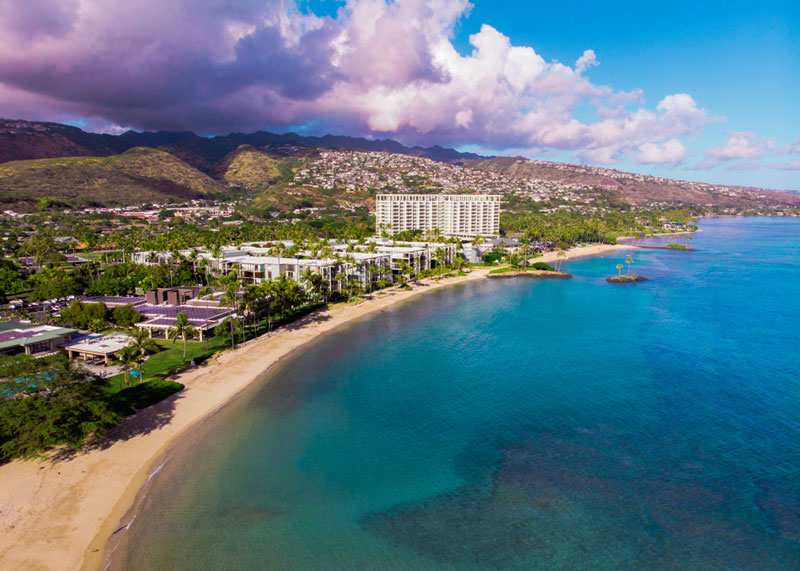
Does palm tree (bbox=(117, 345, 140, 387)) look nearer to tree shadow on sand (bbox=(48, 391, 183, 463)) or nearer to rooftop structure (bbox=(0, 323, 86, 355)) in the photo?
tree shadow on sand (bbox=(48, 391, 183, 463))

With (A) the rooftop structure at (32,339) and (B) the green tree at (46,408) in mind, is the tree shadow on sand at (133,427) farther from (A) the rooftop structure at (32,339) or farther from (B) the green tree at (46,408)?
(A) the rooftop structure at (32,339)

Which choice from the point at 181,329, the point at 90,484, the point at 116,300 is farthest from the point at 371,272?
the point at 90,484

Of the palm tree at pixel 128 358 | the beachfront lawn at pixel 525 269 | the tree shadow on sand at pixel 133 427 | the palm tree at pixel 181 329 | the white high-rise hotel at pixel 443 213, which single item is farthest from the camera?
the white high-rise hotel at pixel 443 213

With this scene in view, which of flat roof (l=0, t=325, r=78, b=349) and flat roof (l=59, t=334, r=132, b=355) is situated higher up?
flat roof (l=0, t=325, r=78, b=349)

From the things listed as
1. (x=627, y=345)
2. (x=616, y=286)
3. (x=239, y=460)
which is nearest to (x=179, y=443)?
(x=239, y=460)

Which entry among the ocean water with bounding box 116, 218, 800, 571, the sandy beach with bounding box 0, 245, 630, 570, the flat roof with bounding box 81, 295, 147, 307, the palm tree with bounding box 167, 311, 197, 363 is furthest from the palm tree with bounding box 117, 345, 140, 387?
the flat roof with bounding box 81, 295, 147, 307

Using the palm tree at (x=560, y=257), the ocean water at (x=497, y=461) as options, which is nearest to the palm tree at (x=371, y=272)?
the ocean water at (x=497, y=461)
